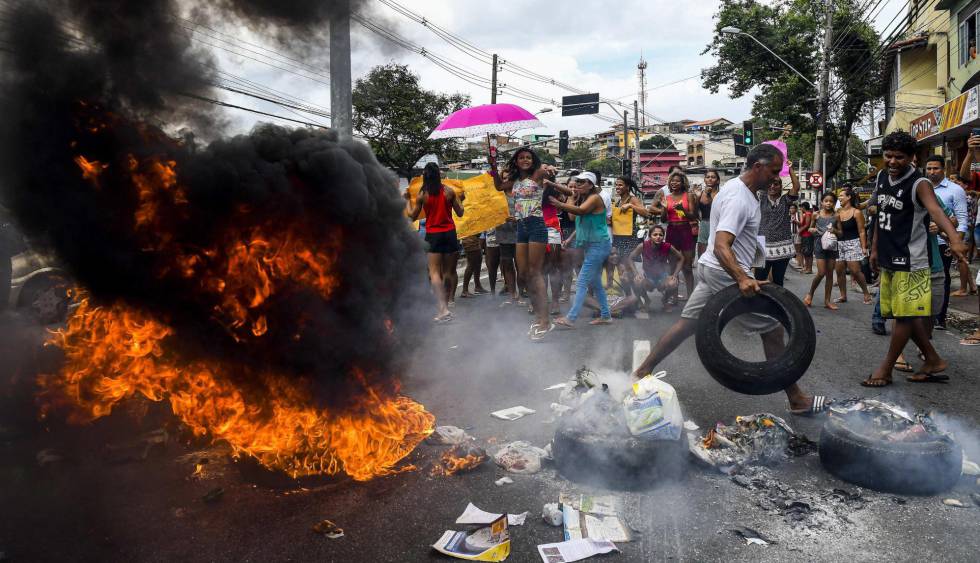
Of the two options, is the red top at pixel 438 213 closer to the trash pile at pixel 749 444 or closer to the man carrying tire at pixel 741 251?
the man carrying tire at pixel 741 251

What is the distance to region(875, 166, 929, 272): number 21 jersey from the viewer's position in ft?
18.4

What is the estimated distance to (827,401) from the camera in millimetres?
5035

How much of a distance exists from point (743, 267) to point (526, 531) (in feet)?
8.92

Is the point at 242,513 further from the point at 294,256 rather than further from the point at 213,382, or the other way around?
the point at 294,256

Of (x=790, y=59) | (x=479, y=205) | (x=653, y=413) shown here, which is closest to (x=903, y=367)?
(x=653, y=413)

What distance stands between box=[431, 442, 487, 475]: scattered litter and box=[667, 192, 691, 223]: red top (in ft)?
22.9

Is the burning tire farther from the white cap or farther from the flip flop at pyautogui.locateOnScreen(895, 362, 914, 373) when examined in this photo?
the white cap

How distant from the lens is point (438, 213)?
922 cm

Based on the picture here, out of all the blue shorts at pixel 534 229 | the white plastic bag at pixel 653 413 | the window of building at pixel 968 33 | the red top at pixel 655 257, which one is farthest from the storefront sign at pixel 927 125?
the white plastic bag at pixel 653 413

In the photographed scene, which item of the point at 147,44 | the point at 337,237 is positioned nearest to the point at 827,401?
the point at 337,237

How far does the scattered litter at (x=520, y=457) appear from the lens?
3.93 m

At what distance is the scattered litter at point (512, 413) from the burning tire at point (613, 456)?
1043 millimetres

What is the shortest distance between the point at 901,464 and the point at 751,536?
1071mm

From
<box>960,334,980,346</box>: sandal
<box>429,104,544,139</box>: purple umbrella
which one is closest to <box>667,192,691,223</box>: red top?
<box>429,104,544,139</box>: purple umbrella
